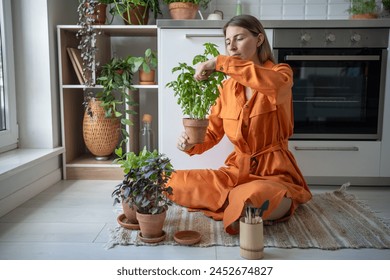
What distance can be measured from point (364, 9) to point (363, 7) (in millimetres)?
16

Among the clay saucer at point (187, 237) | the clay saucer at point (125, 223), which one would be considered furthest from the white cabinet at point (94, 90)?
the clay saucer at point (187, 237)

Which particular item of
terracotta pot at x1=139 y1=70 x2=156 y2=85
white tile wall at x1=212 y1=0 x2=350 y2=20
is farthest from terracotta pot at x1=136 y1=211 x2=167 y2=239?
white tile wall at x1=212 y1=0 x2=350 y2=20

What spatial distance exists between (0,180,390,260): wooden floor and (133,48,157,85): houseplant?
75 cm

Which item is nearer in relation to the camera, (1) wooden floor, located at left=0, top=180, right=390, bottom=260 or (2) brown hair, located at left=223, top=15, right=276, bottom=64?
(1) wooden floor, located at left=0, top=180, right=390, bottom=260

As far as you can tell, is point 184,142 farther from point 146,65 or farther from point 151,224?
point 146,65

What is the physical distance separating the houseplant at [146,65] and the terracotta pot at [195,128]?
802 mm

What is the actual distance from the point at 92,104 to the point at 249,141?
1148 millimetres

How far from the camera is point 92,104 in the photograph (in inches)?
99.6

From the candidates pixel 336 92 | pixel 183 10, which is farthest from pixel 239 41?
pixel 336 92

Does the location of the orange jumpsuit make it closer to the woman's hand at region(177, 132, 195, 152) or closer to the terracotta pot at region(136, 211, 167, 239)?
the woman's hand at region(177, 132, 195, 152)

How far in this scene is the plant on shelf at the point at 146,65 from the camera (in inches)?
93.8

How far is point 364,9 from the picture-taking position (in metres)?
2.54

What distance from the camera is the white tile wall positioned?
2844 mm
